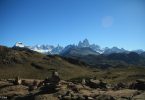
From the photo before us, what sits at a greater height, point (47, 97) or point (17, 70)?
point (17, 70)

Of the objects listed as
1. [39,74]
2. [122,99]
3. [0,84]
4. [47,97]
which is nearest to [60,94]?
[47,97]

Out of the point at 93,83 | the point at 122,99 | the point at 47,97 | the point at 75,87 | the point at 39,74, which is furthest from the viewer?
the point at 39,74

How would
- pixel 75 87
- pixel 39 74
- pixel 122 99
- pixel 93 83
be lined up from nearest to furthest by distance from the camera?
1. pixel 122 99
2. pixel 75 87
3. pixel 93 83
4. pixel 39 74

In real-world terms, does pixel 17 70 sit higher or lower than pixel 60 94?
higher

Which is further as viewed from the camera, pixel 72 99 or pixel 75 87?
pixel 75 87

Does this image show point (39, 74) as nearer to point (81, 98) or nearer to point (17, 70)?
point (17, 70)

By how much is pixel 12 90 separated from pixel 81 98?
61.3ft

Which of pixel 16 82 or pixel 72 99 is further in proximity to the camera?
pixel 16 82

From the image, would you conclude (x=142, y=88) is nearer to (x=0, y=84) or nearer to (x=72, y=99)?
(x=72, y=99)

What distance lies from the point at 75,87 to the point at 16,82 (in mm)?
16615

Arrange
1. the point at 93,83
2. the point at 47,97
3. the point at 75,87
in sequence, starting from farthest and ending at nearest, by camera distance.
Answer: the point at 93,83 → the point at 75,87 → the point at 47,97

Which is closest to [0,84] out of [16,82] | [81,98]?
[16,82]

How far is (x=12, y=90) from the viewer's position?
203 feet

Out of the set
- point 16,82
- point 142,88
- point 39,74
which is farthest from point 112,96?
point 39,74
